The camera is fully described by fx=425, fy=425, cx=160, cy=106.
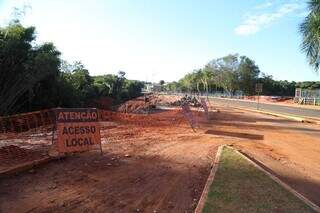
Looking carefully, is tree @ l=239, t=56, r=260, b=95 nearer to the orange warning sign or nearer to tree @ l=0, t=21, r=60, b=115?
tree @ l=0, t=21, r=60, b=115

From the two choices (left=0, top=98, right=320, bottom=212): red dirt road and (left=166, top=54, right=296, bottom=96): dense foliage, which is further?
(left=166, top=54, right=296, bottom=96): dense foliage

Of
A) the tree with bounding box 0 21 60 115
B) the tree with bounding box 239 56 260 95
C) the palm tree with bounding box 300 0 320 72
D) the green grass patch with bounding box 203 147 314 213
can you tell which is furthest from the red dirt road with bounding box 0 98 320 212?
the tree with bounding box 239 56 260 95

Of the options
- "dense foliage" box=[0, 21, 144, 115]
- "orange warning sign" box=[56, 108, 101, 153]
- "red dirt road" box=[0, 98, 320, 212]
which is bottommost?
"red dirt road" box=[0, 98, 320, 212]

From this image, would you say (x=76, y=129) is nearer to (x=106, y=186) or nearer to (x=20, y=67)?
(x=106, y=186)

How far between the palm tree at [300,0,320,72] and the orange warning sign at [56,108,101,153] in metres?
16.4

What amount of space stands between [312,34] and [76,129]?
17.7 metres

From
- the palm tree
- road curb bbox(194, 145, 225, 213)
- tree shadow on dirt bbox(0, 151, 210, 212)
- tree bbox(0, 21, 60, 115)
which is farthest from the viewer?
the palm tree

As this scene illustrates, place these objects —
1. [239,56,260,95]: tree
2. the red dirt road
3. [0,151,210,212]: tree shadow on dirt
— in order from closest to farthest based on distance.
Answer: [0,151,210,212]: tree shadow on dirt
the red dirt road
[239,56,260,95]: tree

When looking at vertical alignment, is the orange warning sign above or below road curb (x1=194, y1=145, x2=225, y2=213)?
above

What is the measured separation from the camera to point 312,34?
81.1 feet

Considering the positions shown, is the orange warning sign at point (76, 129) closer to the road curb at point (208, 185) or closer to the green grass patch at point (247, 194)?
the road curb at point (208, 185)

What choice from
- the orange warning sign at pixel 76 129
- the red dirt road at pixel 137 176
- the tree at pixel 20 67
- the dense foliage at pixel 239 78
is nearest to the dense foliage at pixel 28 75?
the tree at pixel 20 67

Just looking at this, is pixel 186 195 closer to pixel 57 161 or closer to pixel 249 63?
pixel 57 161

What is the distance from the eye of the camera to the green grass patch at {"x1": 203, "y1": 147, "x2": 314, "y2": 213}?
7.52 m
